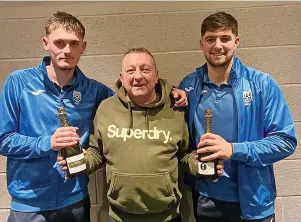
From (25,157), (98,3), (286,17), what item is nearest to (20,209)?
(25,157)

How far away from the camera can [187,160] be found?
1.53m

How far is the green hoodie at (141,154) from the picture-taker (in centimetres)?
144

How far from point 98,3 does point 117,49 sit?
0.23 metres

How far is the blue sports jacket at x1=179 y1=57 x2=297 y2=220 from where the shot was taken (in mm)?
1472

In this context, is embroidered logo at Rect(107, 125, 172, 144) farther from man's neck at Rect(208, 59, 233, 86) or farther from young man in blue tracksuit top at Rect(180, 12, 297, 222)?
man's neck at Rect(208, 59, 233, 86)

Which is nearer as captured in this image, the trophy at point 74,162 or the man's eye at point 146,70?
the trophy at point 74,162

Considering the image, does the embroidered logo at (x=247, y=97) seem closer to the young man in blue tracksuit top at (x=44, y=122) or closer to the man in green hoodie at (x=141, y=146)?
the man in green hoodie at (x=141, y=146)

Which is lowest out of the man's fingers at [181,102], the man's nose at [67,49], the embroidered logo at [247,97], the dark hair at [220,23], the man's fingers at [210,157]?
the man's fingers at [210,157]

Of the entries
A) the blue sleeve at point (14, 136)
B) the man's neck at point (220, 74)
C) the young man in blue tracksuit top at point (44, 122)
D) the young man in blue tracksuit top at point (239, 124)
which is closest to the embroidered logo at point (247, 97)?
the young man in blue tracksuit top at point (239, 124)

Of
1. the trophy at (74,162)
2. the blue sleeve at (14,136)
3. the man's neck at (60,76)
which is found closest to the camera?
the trophy at (74,162)

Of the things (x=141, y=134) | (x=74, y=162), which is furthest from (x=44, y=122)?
(x=141, y=134)

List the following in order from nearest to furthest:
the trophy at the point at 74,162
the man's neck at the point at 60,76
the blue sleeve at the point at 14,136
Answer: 1. the trophy at the point at 74,162
2. the blue sleeve at the point at 14,136
3. the man's neck at the point at 60,76

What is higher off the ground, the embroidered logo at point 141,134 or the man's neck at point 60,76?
the man's neck at point 60,76

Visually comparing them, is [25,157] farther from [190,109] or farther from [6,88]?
[190,109]
